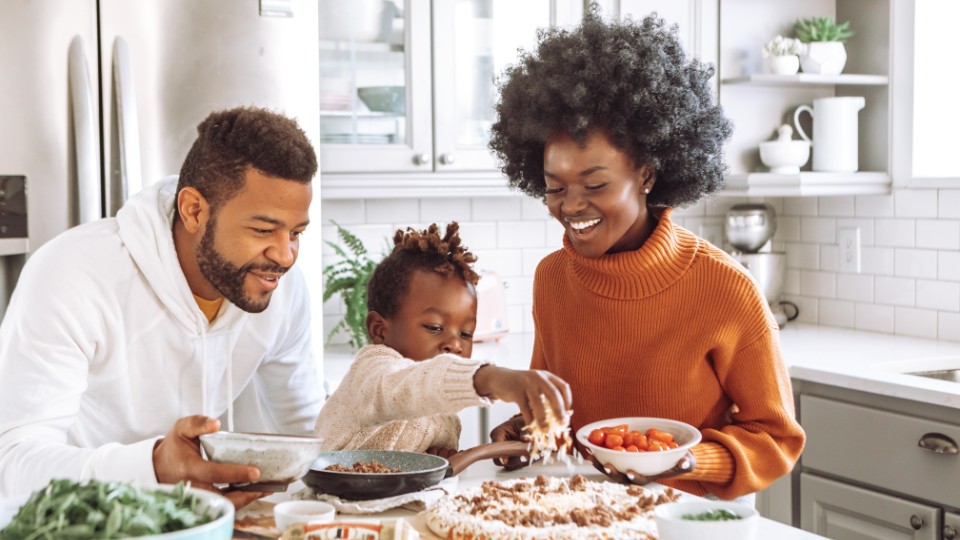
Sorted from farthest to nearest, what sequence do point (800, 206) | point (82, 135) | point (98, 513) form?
1. point (800, 206)
2. point (82, 135)
3. point (98, 513)

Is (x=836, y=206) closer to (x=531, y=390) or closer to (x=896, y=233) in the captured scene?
(x=896, y=233)

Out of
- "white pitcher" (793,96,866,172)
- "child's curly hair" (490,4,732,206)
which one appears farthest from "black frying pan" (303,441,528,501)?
"white pitcher" (793,96,866,172)

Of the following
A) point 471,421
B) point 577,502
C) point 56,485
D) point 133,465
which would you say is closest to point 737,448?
point 577,502

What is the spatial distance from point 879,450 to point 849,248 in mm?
1131

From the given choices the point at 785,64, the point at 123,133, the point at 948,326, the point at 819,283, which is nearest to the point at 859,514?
the point at 948,326

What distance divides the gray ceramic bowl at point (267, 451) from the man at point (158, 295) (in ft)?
1.19

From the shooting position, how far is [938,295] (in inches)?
140

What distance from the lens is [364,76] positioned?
347 cm

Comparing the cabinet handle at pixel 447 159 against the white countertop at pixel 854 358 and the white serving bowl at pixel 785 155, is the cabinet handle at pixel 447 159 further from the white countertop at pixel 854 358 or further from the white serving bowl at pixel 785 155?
the white serving bowl at pixel 785 155

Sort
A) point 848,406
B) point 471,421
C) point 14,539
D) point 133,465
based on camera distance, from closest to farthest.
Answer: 1. point 14,539
2. point 133,465
3. point 848,406
4. point 471,421

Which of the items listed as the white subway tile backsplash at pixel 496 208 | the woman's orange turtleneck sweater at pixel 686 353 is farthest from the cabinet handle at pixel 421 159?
the woman's orange turtleneck sweater at pixel 686 353

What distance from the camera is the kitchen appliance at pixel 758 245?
3.91m

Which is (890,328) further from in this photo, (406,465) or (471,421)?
Result: (406,465)

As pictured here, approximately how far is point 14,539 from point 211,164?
892mm
